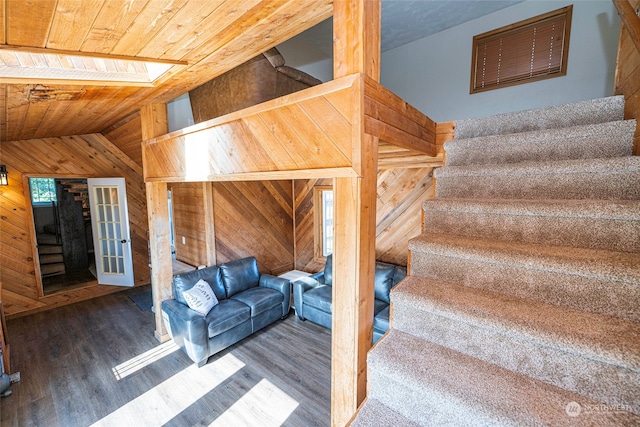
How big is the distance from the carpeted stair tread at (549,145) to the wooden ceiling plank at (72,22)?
2285 millimetres

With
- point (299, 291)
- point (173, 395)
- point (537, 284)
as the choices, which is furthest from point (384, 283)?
point (173, 395)

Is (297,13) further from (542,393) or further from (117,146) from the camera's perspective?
(117,146)

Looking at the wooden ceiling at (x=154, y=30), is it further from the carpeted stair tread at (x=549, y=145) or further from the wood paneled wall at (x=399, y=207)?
the wood paneled wall at (x=399, y=207)

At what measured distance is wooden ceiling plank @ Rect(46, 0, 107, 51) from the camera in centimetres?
105

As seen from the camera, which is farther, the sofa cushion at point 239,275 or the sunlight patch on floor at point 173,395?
the sofa cushion at point 239,275

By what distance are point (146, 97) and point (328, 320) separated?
11.4 feet

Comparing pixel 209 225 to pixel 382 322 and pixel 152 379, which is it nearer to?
pixel 152 379

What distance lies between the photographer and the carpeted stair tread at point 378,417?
1.07m

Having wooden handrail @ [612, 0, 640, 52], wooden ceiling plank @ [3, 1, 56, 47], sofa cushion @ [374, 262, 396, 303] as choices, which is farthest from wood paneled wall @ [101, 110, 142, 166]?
wooden handrail @ [612, 0, 640, 52]

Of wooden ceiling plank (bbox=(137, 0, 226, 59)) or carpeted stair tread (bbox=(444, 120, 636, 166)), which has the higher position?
wooden ceiling plank (bbox=(137, 0, 226, 59))

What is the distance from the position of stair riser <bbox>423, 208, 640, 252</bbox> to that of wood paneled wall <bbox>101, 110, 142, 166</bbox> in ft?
12.7

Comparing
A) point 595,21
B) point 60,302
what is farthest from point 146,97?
point 595,21

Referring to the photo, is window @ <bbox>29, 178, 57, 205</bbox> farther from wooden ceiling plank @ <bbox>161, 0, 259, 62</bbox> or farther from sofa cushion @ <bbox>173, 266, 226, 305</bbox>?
wooden ceiling plank @ <bbox>161, 0, 259, 62</bbox>

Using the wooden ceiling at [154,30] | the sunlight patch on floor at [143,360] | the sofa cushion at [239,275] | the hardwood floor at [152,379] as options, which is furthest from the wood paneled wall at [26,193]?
the sofa cushion at [239,275]
